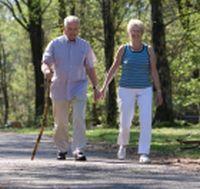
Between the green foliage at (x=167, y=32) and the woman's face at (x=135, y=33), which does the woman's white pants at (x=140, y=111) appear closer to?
the woman's face at (x=135, y=33)

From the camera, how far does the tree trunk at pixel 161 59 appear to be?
86.6 feet

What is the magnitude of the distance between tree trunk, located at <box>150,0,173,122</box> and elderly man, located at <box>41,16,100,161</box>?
45.4ft

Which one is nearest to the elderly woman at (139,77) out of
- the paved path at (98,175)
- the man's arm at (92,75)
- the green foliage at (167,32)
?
the man's arm at (92,75)

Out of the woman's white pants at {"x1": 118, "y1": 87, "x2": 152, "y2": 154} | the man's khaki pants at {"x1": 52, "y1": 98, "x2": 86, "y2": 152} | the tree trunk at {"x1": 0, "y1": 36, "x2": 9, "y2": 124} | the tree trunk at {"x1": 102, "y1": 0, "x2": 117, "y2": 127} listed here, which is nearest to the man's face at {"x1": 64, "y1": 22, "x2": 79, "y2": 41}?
the man's khaki pants at {"x1": 52, "y1": 98, "x2": 86, "y2": 152}

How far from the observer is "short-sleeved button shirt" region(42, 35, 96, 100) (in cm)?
1261

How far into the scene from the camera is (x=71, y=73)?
1260 cm

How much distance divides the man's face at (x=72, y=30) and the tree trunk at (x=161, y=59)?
13933 millimetres

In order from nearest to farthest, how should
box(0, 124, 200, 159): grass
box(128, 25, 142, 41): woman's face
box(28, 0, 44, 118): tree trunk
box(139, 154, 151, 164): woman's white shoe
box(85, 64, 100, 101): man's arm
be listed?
box(139, 154, 151, 164): woman's white shoe < box(128, 25, 142, 41): woman's face < box(85, 64, 100, 101): man's arm < box(0, 124, 200, 159): grass < box(28, 0, 44, 118): tree trunk

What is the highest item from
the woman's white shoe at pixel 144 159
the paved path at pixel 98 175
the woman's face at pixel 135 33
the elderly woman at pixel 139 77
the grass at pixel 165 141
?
the woman's face at pixel 135 33

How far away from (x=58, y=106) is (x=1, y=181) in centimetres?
372

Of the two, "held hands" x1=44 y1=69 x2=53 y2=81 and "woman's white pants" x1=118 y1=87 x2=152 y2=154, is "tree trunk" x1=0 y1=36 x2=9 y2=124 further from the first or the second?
"held hands" x1=44 y1=69 x2=53 y2=81

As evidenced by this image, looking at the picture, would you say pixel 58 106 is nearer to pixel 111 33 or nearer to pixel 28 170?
pixel 28 170

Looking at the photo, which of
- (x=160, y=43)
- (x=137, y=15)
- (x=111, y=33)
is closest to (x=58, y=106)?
(x=160, y=43)

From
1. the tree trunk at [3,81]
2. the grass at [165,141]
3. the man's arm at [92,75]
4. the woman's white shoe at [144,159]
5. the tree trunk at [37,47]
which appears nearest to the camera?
the woman's white shoe at [144,159]
